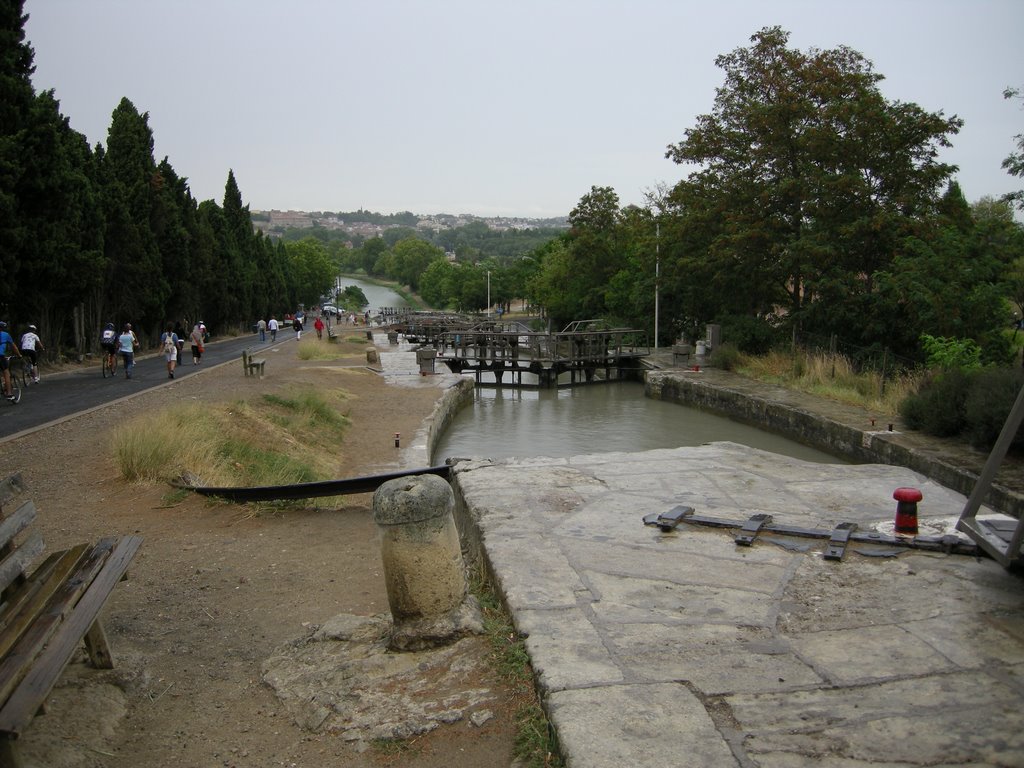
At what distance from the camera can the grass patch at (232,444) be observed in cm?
871

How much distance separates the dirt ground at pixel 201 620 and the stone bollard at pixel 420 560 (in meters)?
0.54

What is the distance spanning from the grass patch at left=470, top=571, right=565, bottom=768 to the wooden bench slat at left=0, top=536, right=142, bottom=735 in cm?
179

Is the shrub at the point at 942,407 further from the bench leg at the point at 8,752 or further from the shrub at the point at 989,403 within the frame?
the bench leg at the point at 8,752

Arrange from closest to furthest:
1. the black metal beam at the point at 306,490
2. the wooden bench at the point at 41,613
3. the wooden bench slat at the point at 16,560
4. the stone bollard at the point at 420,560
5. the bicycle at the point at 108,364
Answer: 1. the wooden bench at the point at 41,613
2. the wooden bench slat at the point at 16,560
3. the stone bollard at the point at 420,560
4. the black metal beam at the point at 306,490
5. the bicycle at the point at 108,364

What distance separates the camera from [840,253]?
856 inches

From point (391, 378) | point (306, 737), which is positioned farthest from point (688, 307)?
point (306, 737)

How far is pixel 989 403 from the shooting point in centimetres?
1150

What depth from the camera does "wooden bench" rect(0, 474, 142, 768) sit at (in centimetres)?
291

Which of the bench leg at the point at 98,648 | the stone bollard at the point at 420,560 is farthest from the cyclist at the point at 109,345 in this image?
the stone bollard at the point at 420,560

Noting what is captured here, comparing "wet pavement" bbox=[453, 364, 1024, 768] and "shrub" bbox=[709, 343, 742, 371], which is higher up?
"wet pavement" bbox=[453, 364, 1024, 768]

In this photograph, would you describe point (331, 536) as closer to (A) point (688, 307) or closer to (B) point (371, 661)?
(B) point (371, 661)

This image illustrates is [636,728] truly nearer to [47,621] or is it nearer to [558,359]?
[47,621]

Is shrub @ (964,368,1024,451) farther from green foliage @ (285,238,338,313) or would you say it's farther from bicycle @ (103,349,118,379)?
green foliage @ (285,238,338,313)

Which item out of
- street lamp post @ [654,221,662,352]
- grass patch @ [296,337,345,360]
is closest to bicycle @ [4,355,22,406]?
grass patch @ [296,337,345,360]
